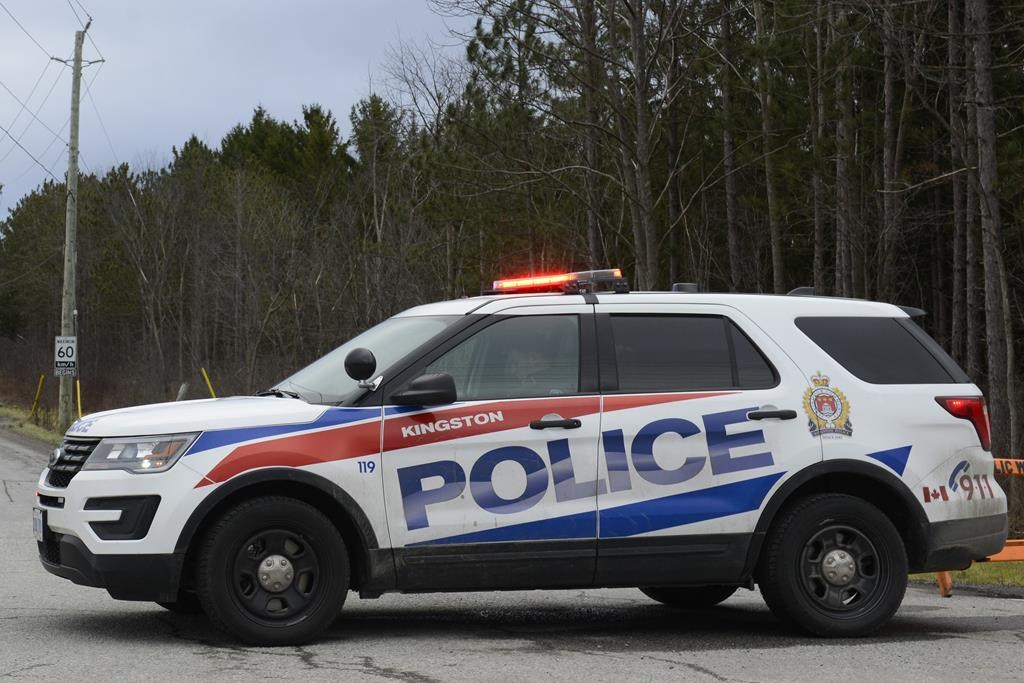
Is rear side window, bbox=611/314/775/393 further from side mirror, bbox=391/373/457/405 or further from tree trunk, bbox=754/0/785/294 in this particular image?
tree trunk, bbox=754/0/785/294

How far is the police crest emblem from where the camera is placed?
7754 mm

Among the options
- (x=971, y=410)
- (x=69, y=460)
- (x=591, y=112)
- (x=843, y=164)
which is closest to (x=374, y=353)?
(x=69, y=460)

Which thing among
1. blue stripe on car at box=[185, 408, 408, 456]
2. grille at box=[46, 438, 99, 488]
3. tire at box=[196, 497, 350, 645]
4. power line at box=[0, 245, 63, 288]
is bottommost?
tire at box=[196, 497, 350, 645]

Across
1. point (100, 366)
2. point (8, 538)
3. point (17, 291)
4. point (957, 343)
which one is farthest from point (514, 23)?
point (17, 291)

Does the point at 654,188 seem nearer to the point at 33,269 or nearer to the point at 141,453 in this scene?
the point at 141,453

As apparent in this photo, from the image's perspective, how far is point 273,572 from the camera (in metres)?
7.09

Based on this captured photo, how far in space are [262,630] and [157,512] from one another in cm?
81

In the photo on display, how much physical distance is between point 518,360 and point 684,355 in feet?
3.12

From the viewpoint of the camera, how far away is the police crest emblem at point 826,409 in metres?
7.75

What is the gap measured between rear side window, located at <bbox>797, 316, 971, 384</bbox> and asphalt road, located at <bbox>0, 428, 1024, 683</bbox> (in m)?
1.50

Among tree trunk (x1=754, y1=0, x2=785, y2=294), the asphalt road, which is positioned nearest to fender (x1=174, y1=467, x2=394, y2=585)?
the asphalt road

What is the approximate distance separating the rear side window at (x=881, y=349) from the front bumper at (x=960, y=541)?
32.7 inches

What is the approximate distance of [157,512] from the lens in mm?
6910

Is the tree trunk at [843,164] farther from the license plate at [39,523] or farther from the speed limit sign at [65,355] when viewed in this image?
the license plate at [39,523]
